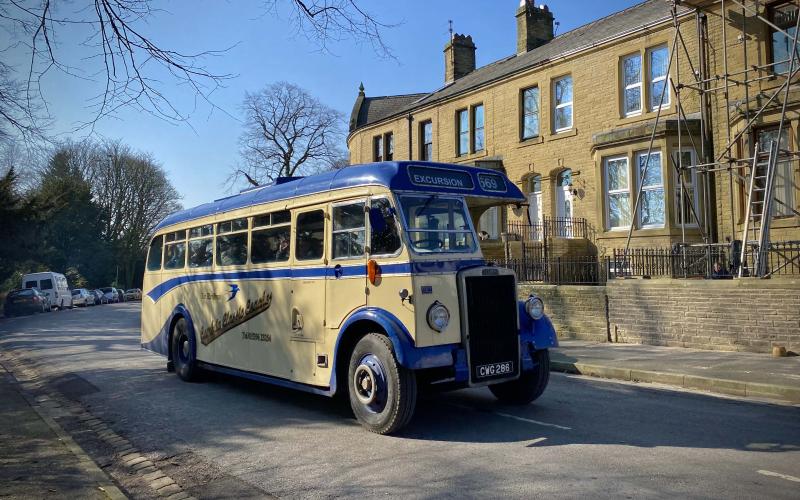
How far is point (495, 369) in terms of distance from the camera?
6.64 m

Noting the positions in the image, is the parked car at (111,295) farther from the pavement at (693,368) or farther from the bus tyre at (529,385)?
the bus tyre at (529,385)

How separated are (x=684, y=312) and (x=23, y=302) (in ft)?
112

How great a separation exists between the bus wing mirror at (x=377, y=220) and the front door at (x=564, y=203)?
609 inches

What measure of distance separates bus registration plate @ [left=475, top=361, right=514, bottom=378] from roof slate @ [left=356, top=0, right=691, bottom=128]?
15771mm

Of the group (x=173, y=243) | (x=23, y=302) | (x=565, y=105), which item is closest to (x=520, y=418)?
(x=173, y=243)

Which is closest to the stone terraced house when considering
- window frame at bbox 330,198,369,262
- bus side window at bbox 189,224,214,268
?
bus side window at bbox 189,224,214,268

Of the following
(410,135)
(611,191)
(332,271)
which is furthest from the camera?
(410,135)

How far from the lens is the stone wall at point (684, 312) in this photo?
11328mm

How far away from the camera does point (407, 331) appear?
6141 mm

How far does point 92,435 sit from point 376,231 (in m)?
4.10

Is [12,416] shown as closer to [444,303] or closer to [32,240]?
[444,303]

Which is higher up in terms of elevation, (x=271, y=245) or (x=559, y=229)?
(x=559, y=229)

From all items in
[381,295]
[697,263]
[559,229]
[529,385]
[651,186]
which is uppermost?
[651,186]

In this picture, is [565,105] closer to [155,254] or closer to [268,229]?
[155,254]
